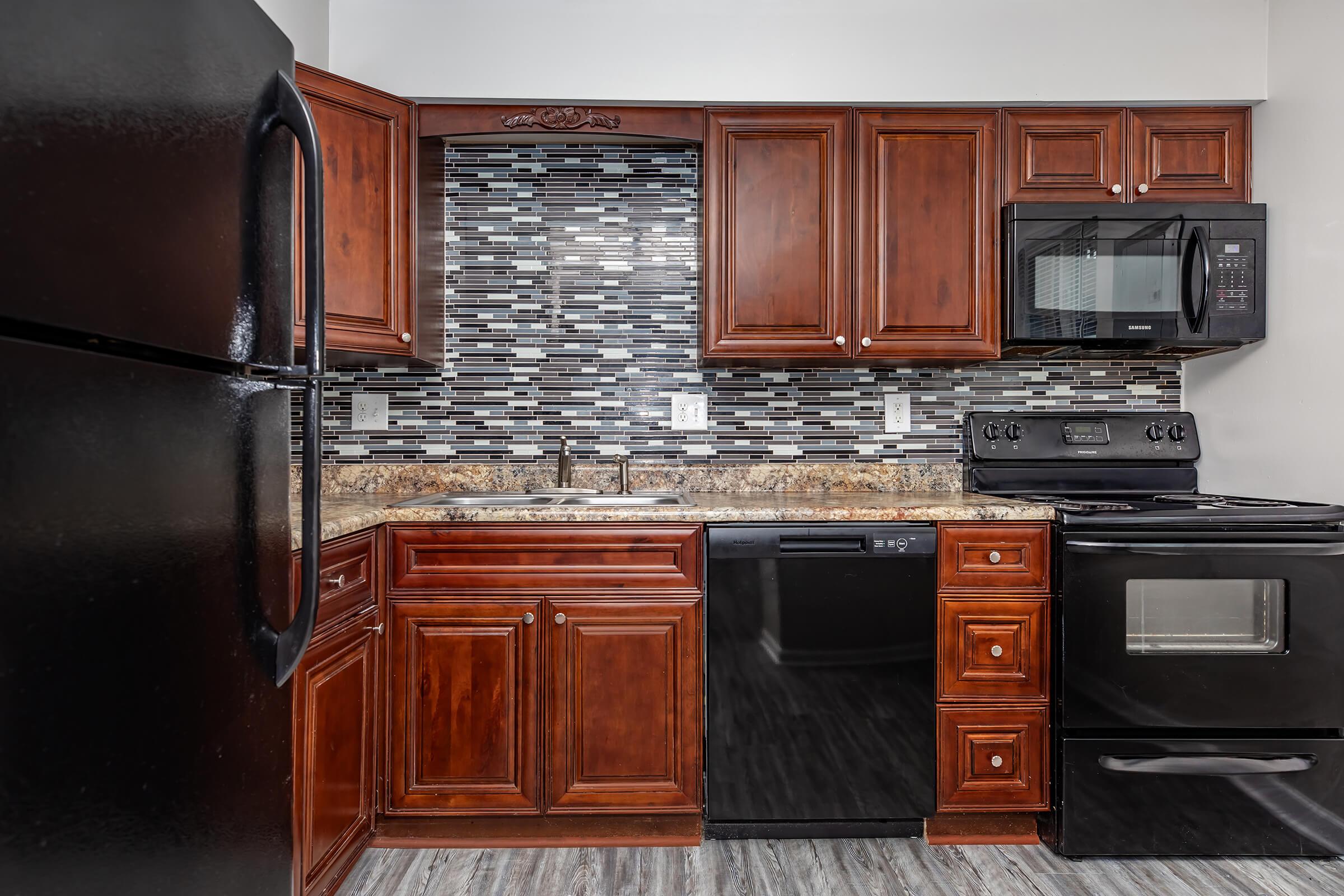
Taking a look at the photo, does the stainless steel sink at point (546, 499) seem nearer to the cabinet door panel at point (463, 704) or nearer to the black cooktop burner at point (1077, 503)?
the cabinet door panel at point (463, 704)

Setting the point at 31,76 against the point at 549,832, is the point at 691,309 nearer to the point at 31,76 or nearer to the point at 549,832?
the point at 549,832

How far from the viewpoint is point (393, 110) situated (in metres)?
2.04

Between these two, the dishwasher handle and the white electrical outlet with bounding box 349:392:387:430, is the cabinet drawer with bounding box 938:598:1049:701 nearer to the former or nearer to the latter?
the dishwasher handle

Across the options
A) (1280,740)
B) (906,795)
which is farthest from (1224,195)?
(906,795)

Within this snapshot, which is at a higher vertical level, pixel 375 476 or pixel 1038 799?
pixel 375 476

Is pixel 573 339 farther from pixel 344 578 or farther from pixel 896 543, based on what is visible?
pixel 896 543

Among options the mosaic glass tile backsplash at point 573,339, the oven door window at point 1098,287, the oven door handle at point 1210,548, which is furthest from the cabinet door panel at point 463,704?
the oven door window at point 1098,287

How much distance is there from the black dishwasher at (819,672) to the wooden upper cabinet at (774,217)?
0.69 m

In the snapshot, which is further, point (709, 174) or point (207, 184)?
point (709, 174)

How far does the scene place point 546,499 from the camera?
2184 millimetres

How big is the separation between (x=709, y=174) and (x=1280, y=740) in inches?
Answer: 85.6

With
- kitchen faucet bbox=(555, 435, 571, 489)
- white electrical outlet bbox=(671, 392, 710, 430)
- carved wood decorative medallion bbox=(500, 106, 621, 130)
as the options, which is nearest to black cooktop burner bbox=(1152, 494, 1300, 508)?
white electrical outlet bbox=(671, 392, 710, 430)

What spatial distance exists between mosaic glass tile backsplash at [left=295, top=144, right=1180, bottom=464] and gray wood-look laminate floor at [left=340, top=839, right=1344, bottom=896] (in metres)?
1.17

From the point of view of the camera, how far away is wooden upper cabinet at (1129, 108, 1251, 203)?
2129mm
